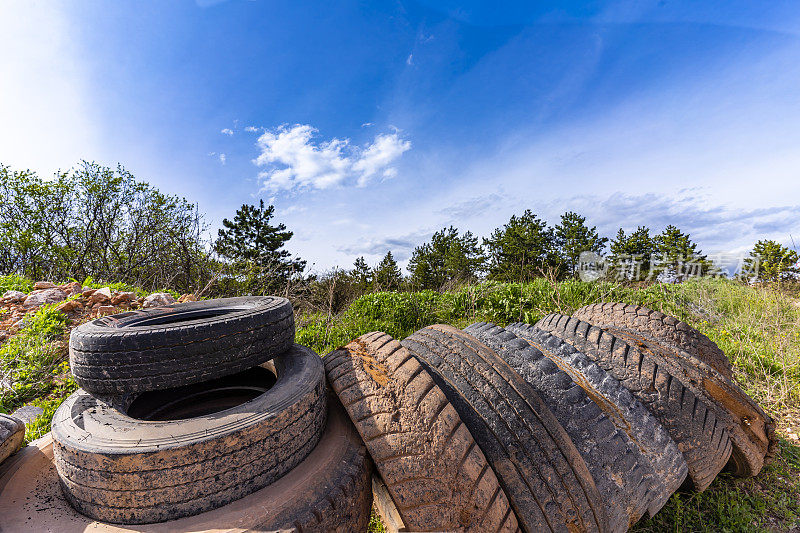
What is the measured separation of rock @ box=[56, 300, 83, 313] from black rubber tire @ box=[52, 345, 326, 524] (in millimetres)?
5364

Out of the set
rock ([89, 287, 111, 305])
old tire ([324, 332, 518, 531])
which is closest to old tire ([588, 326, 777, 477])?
old tire ([324, 332, 518, 531])

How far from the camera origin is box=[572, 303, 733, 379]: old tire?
280 cm

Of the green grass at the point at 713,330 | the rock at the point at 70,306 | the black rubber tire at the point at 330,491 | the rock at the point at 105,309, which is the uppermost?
the rock at the point at 70,306

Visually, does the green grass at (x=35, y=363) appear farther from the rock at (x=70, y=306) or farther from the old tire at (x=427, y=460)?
the old tire at (x=427, y=460)

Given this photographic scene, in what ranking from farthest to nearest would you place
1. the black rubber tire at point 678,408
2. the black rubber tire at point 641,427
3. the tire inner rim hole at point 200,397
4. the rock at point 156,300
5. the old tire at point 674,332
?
the rock at point 156,300, the old tire at point 674,332, the tire inner rim hole at point 200,397, the black rubber tire at point 678,408, the black rubber tire at point 641,427

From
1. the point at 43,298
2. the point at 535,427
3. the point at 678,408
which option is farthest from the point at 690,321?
the point at 43,298

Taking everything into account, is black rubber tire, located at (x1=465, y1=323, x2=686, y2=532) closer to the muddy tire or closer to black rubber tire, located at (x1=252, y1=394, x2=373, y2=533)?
black rubber tire, located at (x1=252, y1=394, x2=373, y2=533)

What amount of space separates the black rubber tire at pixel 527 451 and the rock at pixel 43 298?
Result: 24.8 ft

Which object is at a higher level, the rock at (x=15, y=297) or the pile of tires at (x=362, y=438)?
the rock at (x=15, y=297)

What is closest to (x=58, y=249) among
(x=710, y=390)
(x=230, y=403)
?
(x=230, y=403)

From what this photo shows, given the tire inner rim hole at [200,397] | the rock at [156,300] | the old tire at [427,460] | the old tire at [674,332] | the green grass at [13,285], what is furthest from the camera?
the green grass at [13,285]

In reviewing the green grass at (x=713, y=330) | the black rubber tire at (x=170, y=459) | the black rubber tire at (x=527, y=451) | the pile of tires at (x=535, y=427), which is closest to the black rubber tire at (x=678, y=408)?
the pile of tires at (x=535, y=427)

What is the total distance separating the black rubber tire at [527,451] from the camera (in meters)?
1.64

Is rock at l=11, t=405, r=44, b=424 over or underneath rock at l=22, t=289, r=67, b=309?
underneath
